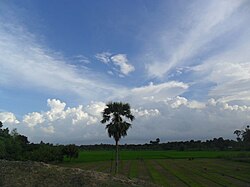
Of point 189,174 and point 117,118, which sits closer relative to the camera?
point 117,118

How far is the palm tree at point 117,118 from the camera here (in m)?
46.7

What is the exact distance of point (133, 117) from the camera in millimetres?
47531

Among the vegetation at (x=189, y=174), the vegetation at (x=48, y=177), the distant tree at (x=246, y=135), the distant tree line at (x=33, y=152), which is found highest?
the distant tree at (x=246, y=135)

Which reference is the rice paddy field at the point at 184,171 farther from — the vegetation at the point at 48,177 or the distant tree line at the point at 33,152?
the vegetation at the point at 48,177

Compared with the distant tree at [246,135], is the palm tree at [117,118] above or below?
below

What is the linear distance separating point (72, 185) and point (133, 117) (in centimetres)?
2597

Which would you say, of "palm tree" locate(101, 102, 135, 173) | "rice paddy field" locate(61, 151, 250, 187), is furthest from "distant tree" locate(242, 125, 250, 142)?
"palm tree" locate(101, 102, 135, 173)

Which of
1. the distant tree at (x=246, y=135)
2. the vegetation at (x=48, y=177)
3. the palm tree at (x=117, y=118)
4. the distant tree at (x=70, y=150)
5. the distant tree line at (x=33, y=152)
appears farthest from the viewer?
the distant tree at (x=246, y=135)

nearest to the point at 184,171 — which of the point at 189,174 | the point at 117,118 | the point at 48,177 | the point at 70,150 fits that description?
the point at 189,174

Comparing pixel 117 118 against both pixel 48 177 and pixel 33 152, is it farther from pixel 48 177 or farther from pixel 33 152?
pixel 33 152

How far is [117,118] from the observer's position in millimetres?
47250

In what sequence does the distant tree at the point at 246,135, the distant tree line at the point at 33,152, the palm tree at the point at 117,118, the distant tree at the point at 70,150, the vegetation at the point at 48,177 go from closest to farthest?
the vegetation at the point at 48,177, the palm tree at the point at 117,118, the distant tree line at the point at 33,152, the distant tree at the point at 70,150, the distant tree at the point at 246,135

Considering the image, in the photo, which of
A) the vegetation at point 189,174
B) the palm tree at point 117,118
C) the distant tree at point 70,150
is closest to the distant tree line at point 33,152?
the distant tree at point 70,150

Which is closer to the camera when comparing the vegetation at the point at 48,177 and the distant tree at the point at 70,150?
the vegetation at the point at 48,177
